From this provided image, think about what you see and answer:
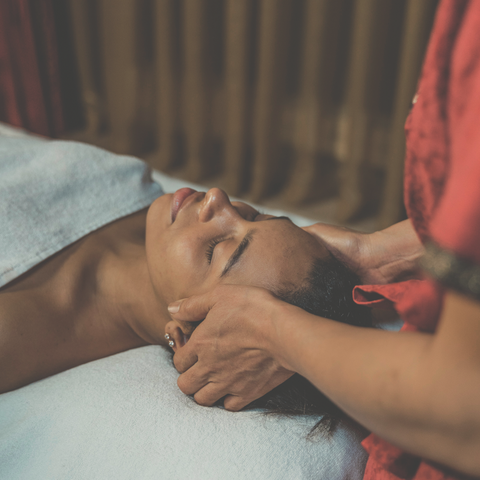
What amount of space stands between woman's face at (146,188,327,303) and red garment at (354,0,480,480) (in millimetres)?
314

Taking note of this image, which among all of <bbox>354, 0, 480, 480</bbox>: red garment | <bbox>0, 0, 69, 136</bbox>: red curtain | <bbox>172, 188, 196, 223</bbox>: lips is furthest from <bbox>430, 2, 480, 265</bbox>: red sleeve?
<bbox>0, 0, 69, 136</bbox>: red curtain

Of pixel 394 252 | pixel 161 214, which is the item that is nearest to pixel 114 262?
pixel 161 214

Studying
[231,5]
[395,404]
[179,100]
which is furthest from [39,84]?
[395,404]

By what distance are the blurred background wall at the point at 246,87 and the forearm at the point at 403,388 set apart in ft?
5.58

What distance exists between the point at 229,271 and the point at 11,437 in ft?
1.60

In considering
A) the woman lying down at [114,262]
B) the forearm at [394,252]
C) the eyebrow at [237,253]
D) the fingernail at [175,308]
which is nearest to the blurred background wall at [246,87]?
the forearm at [394,252]

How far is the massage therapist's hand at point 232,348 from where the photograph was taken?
707 millimetres

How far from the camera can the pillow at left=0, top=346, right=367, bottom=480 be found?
77 cm

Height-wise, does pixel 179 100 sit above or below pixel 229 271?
below

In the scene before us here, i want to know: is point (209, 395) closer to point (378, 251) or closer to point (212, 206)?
point (212, 206)

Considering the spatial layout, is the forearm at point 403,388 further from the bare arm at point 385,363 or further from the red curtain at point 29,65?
the red curtain at point 29,65

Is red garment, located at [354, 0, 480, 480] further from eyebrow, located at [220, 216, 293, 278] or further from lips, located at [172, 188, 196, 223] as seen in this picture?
lips, located at [172, 188, 196, 223]

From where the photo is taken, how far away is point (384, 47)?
82.1 inches

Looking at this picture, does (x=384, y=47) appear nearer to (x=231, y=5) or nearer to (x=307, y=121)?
(x=307, y=121)
